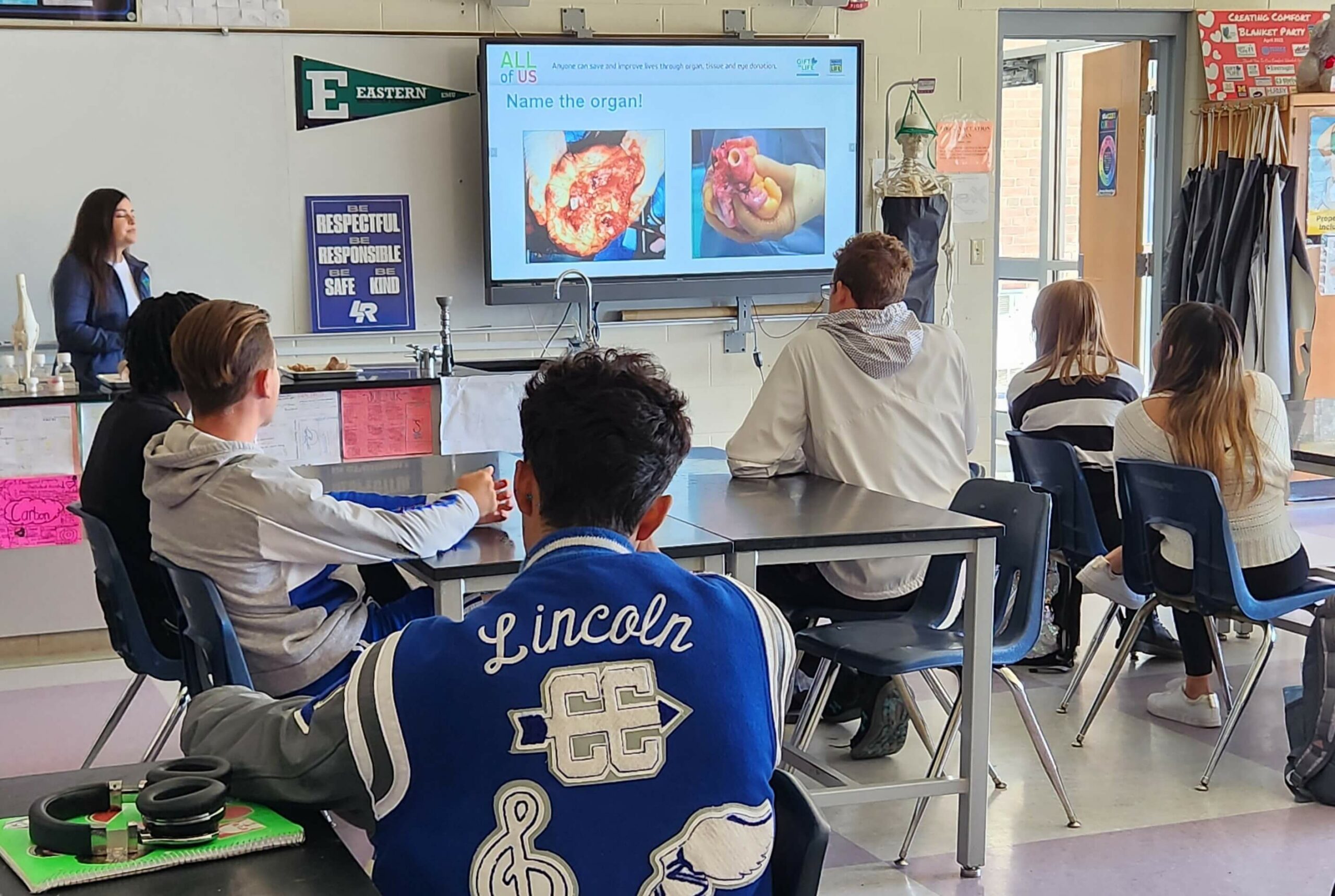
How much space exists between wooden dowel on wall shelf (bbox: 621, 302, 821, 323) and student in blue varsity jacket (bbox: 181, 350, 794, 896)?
4.79m

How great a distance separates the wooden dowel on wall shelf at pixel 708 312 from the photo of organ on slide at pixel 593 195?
23 centimetres

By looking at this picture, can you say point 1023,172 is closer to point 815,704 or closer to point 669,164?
point 669,164

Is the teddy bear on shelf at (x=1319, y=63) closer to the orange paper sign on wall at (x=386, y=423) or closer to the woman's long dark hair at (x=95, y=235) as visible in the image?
the orange paper sign on wall at (x=386, y=423)

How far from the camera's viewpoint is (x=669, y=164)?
598 cm

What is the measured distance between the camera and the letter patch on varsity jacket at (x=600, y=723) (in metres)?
1.24

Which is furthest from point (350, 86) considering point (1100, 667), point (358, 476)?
point (1100, 667)

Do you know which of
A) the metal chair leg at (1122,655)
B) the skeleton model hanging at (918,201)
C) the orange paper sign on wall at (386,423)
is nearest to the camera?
the metal chair leg at (1122,655)

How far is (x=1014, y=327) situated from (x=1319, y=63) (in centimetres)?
266

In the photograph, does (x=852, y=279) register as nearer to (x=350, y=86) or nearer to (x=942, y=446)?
(x=942, y=446)

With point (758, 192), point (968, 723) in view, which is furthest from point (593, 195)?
point (968, 723)

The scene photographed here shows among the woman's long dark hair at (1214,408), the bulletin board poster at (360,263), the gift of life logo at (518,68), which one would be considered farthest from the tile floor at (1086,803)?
the gift of life logo at (518,68)

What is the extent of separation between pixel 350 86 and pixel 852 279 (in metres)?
2.81

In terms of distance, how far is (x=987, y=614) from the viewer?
2920mm

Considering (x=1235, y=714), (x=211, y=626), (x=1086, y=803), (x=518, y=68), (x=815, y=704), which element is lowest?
(x=1086, y=803)
